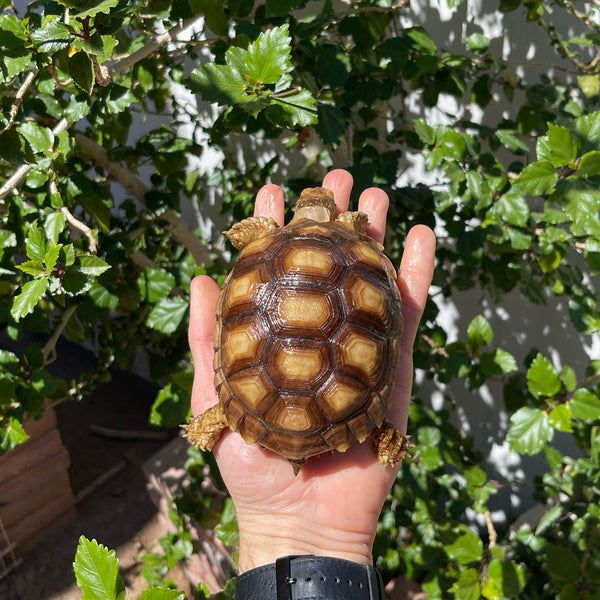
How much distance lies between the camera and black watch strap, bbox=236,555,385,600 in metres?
1.39

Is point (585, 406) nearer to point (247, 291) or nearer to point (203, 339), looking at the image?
point (247, 291)

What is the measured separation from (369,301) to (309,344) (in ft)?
0.70

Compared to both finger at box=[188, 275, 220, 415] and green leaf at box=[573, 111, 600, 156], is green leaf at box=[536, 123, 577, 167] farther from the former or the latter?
finger at box=[188, 275, 220, 415]

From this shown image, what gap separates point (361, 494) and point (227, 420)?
45cm

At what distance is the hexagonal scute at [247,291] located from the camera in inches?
60.5

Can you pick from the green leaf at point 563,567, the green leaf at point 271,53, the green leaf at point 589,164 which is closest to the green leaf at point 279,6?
the green leaf at point 271,53

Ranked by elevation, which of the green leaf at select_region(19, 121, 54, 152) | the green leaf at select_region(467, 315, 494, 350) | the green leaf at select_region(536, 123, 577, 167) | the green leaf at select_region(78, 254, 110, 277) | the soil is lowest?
the soil

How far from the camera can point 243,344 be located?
1521 mm

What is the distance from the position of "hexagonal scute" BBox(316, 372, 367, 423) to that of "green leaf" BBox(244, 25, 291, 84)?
78cm

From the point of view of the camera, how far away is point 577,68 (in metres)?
2.22

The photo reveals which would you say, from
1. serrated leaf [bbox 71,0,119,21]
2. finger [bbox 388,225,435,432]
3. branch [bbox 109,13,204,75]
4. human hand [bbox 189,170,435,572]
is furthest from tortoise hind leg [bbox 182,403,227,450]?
serrated leaf [bbox 71,0,119,21]

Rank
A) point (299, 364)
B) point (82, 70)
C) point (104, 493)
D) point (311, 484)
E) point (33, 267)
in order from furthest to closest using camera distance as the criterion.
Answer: point (104, 493)
point (311, 484)
point (299, 364)
point (33, 267)
point (82, 70)

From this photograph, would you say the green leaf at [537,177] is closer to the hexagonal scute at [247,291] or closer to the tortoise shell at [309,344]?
the tortoise shell at [309,344]

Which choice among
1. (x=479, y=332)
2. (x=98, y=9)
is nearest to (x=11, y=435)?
(x=98, y=9)
